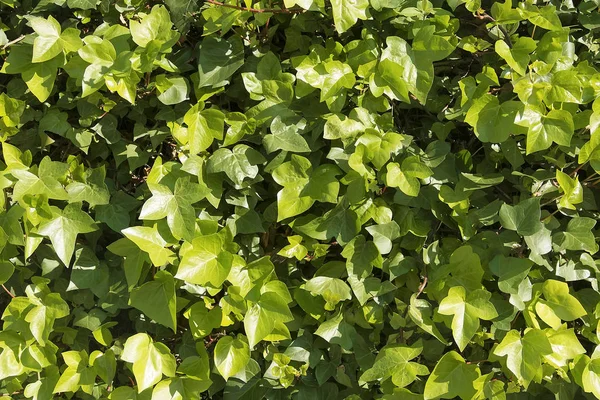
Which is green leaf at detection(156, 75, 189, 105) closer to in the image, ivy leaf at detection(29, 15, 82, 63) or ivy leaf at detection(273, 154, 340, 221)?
ivy leaf at detection(29, 15, 82, 63)

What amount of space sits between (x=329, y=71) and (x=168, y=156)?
0.67 m

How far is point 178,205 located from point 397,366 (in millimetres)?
835

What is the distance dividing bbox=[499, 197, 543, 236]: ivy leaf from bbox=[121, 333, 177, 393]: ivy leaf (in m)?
1.13

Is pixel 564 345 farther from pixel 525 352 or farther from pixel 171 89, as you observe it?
pixel 171 89

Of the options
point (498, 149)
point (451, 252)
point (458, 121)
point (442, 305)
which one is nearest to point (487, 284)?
point (451, 252)

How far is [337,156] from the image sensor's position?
5.46ft

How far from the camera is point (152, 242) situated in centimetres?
165

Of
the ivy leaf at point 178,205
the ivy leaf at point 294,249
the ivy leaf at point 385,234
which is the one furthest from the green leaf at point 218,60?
the ivy leaf at point 385,234

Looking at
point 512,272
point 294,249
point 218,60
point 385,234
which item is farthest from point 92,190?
point 512,272

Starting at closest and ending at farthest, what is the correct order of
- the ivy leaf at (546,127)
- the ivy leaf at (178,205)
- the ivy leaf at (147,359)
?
the ivy leaf at (546,127)
the ivy leaf at (178,205)
the ivy leaf at (147,359)

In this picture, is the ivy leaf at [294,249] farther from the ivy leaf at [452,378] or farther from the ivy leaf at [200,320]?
the ivy leaf at [452,378]

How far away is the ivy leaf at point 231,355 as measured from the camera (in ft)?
5.78

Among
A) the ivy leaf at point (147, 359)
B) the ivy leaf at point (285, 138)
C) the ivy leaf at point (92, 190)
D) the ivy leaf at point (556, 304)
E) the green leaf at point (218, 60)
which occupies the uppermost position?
the green leaf at point (218, 60)

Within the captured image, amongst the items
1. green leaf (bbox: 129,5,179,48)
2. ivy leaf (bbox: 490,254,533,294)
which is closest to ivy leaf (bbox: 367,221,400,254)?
ivy leaf (bbox: 490,254,533,294)
